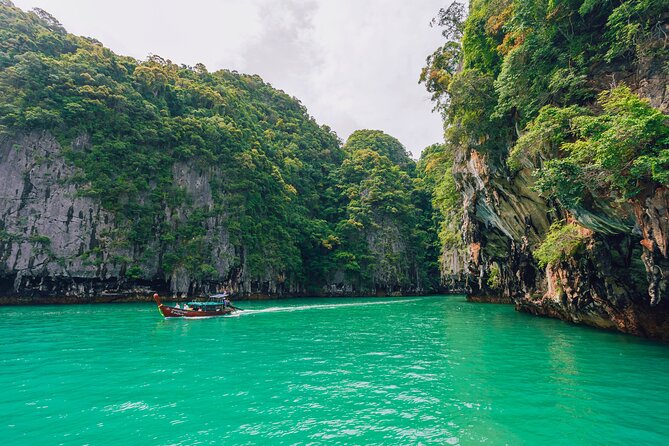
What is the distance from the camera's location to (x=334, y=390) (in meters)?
7.05

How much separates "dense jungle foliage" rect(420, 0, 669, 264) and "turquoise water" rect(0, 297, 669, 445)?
4499 mm

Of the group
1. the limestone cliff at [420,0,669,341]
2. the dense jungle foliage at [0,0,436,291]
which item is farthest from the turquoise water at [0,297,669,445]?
→ the dense jungle foliage at [0,0,436,291]

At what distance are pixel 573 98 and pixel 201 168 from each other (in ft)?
110

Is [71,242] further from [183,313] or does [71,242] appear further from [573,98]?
[573,98]

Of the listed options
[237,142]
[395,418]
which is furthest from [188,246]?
[395,418]

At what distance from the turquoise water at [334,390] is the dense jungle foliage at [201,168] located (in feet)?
68.2

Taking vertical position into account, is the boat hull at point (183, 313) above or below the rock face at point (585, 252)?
below

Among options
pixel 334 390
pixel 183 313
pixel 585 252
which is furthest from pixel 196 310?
pixel 585 252

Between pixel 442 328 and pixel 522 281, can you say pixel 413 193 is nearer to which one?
pixel 522 281

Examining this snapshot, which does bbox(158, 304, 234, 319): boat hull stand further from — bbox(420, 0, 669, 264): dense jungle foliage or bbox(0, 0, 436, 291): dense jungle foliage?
bbox(420, 0, 669, 264): dense jungle foliage

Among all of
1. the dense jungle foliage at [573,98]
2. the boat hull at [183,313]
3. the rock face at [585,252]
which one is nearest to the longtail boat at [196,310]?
the boat hull at [183,313]

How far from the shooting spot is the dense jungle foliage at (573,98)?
7.79 m

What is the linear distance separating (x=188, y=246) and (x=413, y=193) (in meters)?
35.6

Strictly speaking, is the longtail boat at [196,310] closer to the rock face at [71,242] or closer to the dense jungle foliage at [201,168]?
the dense jungle foliage at [201,168]
